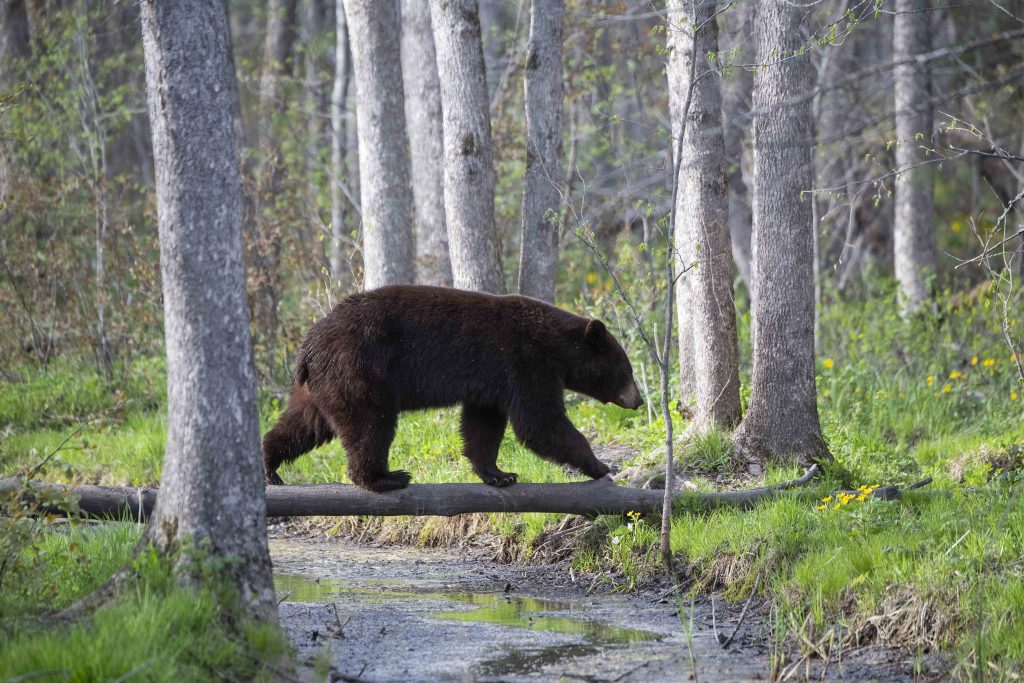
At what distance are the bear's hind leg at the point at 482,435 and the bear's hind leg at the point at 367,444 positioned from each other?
2.37ft

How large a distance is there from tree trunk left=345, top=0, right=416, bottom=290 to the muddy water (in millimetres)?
3564

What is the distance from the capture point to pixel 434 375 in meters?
7.03

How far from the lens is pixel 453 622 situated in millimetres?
6195

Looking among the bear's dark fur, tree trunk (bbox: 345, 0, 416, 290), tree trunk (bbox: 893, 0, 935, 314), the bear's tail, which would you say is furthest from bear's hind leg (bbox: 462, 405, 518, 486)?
tree trunk (bbox: 893, 0, 935, 314)

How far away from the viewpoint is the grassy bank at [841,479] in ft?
18.1

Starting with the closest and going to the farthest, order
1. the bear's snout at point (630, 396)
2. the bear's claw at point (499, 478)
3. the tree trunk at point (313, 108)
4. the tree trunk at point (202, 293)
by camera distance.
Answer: the tree trunk at point (202, 293) < the bear's claw at point (499, 478) < the bear's snout at point (630, 396) < the tree trunk at point (313, 108)

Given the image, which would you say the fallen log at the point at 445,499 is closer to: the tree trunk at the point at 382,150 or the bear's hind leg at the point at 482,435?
the bear's hind leg at the point at 482,435

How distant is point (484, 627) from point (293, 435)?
206 cm

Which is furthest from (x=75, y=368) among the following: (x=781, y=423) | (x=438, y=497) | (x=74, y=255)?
(x=781, y=423)

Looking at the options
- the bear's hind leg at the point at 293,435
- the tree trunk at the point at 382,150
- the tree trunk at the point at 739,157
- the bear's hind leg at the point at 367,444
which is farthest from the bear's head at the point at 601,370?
the tree trunk at the point at 739,157

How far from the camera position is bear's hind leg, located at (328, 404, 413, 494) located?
6.72 m

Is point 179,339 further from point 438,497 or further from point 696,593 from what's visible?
point 696,593

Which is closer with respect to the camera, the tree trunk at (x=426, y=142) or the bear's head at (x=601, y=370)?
the bear's head at (x=601, y=370)

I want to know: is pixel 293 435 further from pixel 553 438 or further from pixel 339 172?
pixel 339 172
